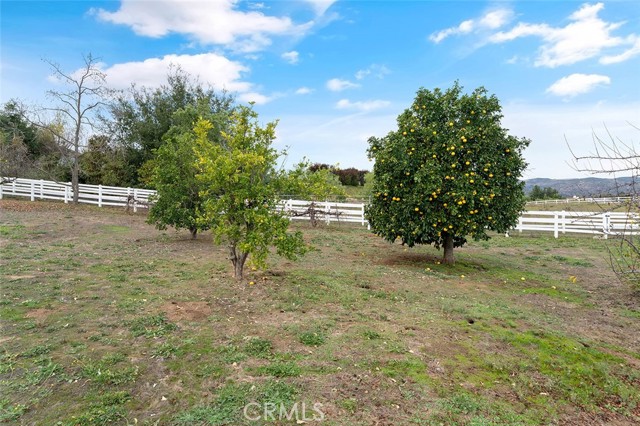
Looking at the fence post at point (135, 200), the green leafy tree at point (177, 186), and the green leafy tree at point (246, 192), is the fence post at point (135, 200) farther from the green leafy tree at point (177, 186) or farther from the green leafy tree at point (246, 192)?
the green leafy tree at point (246, 192)

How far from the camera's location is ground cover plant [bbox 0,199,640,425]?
3.32 metres

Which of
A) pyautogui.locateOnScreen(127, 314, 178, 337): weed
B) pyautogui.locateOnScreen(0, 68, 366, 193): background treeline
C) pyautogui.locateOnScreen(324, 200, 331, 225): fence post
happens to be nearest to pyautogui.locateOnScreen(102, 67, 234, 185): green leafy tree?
pyautogui.locateOnScreen(0, 68, 366, 193): background treeline

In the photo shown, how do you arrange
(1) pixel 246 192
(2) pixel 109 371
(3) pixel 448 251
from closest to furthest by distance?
1. (2) pixel 109 371
2. (1) pixel 246 192
3. (3) pixel 448 251

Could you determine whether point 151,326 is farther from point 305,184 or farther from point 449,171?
point 449,171

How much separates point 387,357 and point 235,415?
5.92ft

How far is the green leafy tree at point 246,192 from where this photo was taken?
21.1 ft

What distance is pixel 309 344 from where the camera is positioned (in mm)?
4441

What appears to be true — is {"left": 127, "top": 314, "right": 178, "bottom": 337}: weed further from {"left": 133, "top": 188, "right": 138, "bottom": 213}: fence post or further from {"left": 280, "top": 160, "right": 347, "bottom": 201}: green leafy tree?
{"left": 133, "top": 188, "right": 138, "bottom": 213}: fence post

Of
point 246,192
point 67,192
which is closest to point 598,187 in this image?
point 246,192

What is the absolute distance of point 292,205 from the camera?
→ 1988 cm

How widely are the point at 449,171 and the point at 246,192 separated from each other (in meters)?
4.73

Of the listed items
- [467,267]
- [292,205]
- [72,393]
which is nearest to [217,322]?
[72,393]

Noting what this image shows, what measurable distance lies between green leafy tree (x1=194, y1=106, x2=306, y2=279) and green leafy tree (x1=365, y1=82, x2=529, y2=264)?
3.19 m

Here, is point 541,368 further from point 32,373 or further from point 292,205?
point 292,205
